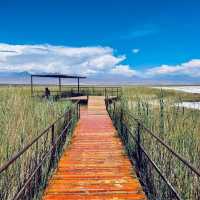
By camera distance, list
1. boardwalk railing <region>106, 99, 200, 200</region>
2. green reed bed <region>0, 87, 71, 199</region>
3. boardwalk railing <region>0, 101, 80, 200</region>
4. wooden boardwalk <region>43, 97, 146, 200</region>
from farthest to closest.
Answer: wooden boardwalk <region>43, 97, 146, 200</region> < boardwalk railing <region>106, 99, 200, 200</region> < green reed bed <region>0, 87, 71, 199</region> < boardwalk railing <region>0, 101, 80, 200</region>

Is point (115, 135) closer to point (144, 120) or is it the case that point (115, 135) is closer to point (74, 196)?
point (144, 120)

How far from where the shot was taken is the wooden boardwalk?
4.83m

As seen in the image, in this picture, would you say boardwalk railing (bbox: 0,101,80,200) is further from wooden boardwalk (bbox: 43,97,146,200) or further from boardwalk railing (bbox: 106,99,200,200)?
boardwalk railing (bbox: 106,99,200,200)

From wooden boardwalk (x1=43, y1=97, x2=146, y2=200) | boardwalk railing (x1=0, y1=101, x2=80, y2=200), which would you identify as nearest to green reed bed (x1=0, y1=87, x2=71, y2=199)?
boardwalk railing (x1=0, y1=101, x2=80, y2=200)

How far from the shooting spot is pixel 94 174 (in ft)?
19.1

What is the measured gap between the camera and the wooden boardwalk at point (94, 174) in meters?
4.83

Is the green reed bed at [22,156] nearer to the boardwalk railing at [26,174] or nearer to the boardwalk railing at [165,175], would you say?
the boardwalk railing at [26,174]

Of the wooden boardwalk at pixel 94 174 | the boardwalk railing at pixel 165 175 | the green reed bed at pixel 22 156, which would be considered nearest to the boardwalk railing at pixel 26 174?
the green reed bed at pixel 22 156

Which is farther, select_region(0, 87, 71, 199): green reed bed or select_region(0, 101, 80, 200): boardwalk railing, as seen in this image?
select_region(0, 87, 71, 199): green reed bed

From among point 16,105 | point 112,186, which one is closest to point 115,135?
point 16,105

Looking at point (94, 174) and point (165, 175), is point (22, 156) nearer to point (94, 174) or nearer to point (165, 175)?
point (94, 174)

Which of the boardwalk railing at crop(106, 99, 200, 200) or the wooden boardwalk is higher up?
the boardwalk railing at crop(106, 99, 200, 200)

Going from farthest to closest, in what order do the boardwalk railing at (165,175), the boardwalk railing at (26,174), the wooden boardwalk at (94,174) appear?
the wooden boardwalk at (94,174) < the boardwalk railing at (165,175) < the boardwalk railing at (26,174)

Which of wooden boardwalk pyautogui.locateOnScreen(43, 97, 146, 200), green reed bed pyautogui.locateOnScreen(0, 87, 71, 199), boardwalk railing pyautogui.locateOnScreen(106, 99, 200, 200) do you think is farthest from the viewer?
wooden boardwalk pyautogui.locateOnScreen(43, 97, 146, 200)
